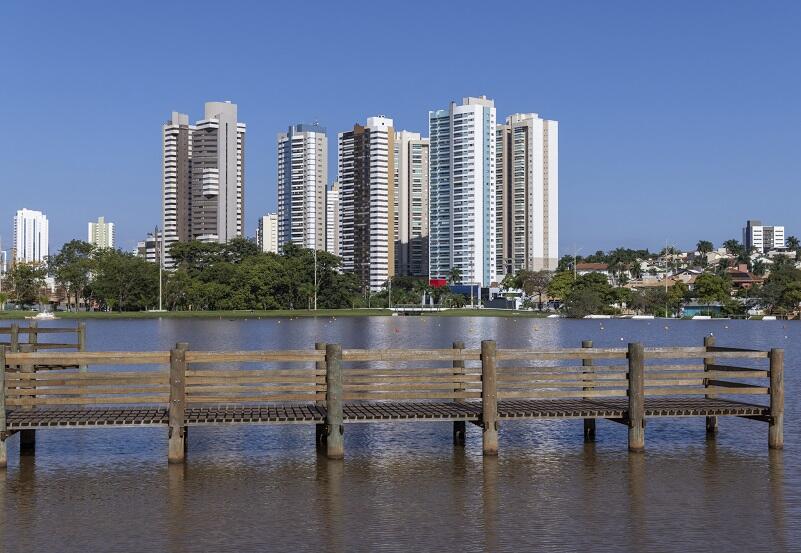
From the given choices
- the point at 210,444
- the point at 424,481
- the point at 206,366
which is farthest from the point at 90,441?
the point at 206,366

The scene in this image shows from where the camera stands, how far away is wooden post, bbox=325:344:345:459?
70.7 feet

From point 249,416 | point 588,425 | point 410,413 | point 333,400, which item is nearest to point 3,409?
point 249,416

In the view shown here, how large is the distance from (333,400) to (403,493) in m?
3.25

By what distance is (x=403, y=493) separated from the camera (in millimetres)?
19156

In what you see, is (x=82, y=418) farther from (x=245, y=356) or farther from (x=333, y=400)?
(x=333, y=400)

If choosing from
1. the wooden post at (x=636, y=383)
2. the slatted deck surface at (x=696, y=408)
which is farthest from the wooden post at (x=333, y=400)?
the slatted deck surface at (x=696, y=408)

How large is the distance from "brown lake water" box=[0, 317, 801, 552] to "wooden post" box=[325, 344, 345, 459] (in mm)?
431

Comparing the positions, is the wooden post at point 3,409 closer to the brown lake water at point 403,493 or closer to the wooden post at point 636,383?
the brown lake water at point 403,493

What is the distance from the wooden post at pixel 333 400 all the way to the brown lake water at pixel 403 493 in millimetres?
431

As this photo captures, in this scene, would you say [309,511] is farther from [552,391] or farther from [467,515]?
[552,391]

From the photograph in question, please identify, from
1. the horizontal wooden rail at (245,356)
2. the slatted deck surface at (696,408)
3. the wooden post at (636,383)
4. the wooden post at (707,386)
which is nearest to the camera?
the horizontal wooden rail at (245,356)

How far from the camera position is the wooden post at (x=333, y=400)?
21.6 m

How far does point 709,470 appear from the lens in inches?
855

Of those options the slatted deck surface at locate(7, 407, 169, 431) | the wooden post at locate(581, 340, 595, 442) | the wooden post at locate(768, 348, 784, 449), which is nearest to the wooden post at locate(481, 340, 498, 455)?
the wooden post at locate(581, 340, 595, 442)
